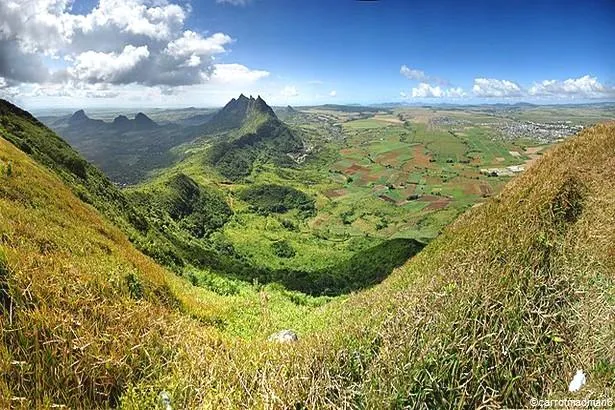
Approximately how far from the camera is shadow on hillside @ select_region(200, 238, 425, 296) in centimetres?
3962

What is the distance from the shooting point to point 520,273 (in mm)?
4438

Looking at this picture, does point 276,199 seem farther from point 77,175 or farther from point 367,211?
point 77,175

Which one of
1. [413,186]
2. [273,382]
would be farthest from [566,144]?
[413,186]

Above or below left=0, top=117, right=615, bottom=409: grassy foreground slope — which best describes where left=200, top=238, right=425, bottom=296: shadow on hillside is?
below

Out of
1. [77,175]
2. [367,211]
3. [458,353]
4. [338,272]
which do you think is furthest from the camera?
[367,211]

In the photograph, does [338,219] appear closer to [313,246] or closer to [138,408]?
[313,246]

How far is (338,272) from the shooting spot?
57.7m

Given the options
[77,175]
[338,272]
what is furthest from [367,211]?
[77,175]

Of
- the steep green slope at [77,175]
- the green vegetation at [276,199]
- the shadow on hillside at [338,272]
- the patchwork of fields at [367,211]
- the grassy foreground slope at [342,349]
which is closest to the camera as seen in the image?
the grassy foreground slope at [342,349]

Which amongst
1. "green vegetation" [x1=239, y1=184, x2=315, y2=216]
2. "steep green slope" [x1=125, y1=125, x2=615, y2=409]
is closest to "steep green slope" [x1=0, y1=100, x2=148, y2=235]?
"steep green slope" [x1=125, y1=125, x2=615, y2=409]

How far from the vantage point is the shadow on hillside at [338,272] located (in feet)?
130

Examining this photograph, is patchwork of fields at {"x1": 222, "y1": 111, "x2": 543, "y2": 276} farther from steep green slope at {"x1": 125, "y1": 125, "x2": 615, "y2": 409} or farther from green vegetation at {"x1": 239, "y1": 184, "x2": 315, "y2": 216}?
steep green slope at {"x1": 125, "y1": 125, "x2": 615, "y2": 409}

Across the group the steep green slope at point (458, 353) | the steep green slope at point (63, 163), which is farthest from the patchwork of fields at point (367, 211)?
the steep green slope at point (458, 353)

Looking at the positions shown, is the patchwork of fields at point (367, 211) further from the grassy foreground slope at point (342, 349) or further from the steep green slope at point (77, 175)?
the grassy foreground slope at point (342, 349)
